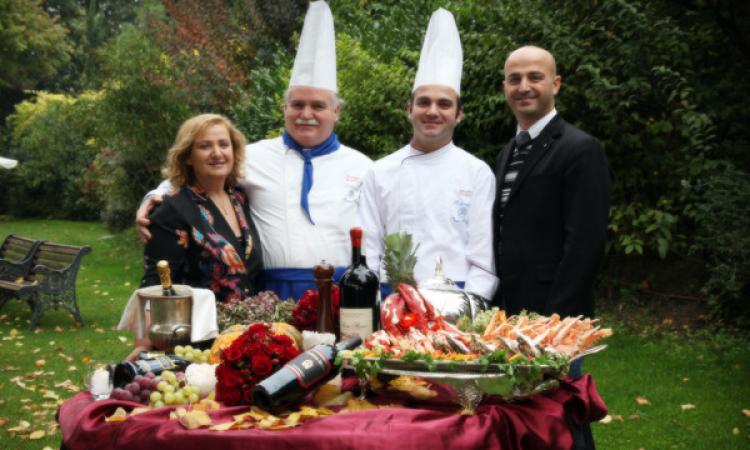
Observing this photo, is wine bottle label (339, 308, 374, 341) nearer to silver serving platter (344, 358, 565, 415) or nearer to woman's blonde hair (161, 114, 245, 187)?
silver serving platter (344, 358, 565, 415)

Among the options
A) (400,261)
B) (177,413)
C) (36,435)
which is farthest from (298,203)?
(36,435)

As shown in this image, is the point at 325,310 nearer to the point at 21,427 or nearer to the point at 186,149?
the point at 186,149

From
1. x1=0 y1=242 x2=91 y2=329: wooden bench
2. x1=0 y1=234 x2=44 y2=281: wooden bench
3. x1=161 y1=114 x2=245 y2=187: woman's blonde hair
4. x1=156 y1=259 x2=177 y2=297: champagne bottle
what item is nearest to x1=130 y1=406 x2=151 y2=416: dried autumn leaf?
x1=156 y1=259 x2=177 y2=297: champagne bottle

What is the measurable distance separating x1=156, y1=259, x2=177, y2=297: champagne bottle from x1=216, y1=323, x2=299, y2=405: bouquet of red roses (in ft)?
1.76

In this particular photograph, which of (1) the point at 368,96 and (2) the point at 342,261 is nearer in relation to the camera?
(2) the point at 342,261

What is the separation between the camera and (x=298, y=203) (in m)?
3.62

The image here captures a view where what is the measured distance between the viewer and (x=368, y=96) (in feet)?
23.8

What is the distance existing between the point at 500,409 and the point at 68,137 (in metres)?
25.4

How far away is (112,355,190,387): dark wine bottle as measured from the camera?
2.37 m

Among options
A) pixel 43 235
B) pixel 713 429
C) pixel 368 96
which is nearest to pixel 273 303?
pixel 713 429

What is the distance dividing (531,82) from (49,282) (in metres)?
7.54

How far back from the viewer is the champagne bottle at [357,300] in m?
2.47

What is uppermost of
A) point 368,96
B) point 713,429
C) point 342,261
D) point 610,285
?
point 368,96

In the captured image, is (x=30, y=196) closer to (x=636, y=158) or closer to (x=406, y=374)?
(x=636, y=158)
